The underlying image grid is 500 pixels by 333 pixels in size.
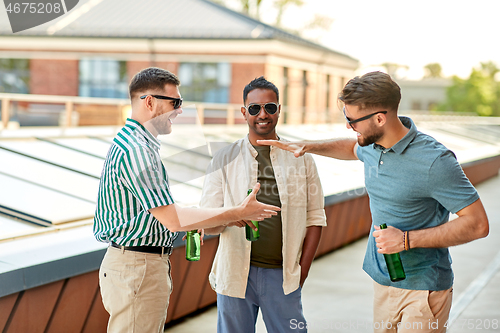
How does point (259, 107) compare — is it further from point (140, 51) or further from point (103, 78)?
point (103, 78)

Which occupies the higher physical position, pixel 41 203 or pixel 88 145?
pixel 88 145

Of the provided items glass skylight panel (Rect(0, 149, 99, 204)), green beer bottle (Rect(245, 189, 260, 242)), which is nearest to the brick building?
glass skylight panel (Rect(0, 149, 99, 204))

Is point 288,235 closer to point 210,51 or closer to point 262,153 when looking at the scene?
point 262,153

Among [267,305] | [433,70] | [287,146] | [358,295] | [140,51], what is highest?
[433,70]

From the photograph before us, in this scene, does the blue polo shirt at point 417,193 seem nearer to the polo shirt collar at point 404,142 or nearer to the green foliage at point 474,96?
the polo shirt collar at point 404,142

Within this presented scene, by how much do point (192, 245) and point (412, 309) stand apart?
1086 millimetres

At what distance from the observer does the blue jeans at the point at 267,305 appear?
230 cm

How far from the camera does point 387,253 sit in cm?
194

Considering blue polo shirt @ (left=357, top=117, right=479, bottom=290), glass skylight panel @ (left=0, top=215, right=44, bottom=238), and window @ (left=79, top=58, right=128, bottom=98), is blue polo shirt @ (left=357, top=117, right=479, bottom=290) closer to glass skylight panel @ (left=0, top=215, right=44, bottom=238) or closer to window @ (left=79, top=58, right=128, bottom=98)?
glass skylight panel @ (left=0, top=215, right=44, bottom=238)

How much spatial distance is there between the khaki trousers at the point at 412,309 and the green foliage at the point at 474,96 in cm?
5312

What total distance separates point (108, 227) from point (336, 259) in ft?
14.6

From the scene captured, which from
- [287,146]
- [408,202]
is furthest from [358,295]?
[408,202]

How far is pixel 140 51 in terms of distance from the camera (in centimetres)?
1892

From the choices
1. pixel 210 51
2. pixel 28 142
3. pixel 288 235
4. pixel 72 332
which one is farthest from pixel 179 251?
pixel 210 51
